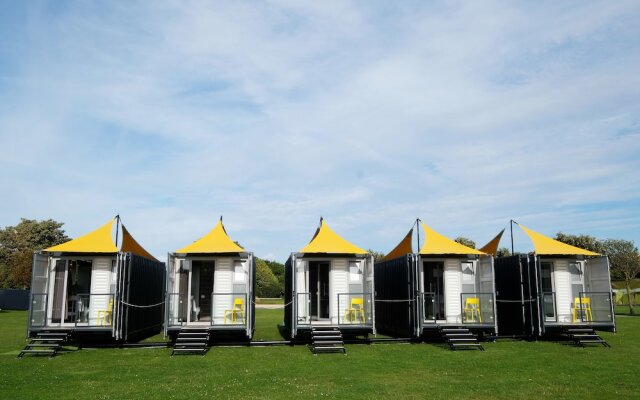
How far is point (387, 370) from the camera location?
1315 centimetres

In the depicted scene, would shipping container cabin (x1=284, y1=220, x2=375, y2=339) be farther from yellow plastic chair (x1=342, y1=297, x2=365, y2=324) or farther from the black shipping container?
the black shipping container

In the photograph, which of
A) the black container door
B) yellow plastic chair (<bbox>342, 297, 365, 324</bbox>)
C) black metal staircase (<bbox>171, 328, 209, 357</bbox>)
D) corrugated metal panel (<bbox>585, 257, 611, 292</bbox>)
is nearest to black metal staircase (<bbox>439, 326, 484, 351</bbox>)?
yellow plastic chair (<bbox>342, 297, 365, 324</bbox>)

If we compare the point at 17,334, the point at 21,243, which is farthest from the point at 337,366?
the point at 21,243

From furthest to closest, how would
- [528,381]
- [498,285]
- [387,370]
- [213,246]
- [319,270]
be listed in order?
1. [498,285]
2. [319,270]
3. [213,246]
4. [387,370]
5. [528,381]

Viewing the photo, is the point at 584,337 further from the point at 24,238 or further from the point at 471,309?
the point at 24,238

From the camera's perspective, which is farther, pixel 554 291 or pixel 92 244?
pixel 554 291

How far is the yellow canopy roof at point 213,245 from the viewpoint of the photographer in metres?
17.6

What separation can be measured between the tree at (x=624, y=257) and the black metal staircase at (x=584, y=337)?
845 inches

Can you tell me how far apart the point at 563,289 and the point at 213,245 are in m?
13.1

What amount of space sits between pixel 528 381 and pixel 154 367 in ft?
30.2

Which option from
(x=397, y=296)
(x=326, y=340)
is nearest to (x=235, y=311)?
(x=326, y=340)

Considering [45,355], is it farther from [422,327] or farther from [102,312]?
[422,327]

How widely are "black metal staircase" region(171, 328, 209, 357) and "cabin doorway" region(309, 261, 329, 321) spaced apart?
13.2 ft

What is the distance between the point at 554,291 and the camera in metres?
19.8
